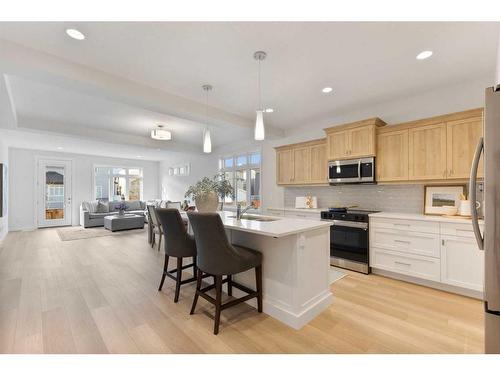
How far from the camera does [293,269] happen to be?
2.11 meters

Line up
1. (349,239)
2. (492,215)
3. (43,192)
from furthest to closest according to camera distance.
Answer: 1. (43,192)
2. (349,239)
3. (492,215)

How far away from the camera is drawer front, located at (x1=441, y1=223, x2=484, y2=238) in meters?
2.60

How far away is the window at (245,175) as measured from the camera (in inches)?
250

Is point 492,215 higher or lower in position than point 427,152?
lower

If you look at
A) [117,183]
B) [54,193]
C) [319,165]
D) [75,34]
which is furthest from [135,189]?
[75,34]

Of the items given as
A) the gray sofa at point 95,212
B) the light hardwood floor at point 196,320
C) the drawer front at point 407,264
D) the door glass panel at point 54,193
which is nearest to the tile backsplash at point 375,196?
the drawer front at point 407,264

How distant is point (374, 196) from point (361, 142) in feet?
3.15

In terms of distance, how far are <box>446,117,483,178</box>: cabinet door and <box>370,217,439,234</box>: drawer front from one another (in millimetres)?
675

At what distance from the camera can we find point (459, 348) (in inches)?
71.2

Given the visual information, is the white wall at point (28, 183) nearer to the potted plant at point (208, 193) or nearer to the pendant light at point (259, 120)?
the potted plant at point (208, 193)

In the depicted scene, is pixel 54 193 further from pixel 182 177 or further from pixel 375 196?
pixel 375 196

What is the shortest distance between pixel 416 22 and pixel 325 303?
269 centimetres

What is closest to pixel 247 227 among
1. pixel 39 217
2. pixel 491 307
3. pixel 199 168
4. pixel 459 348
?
pixel 491 307
